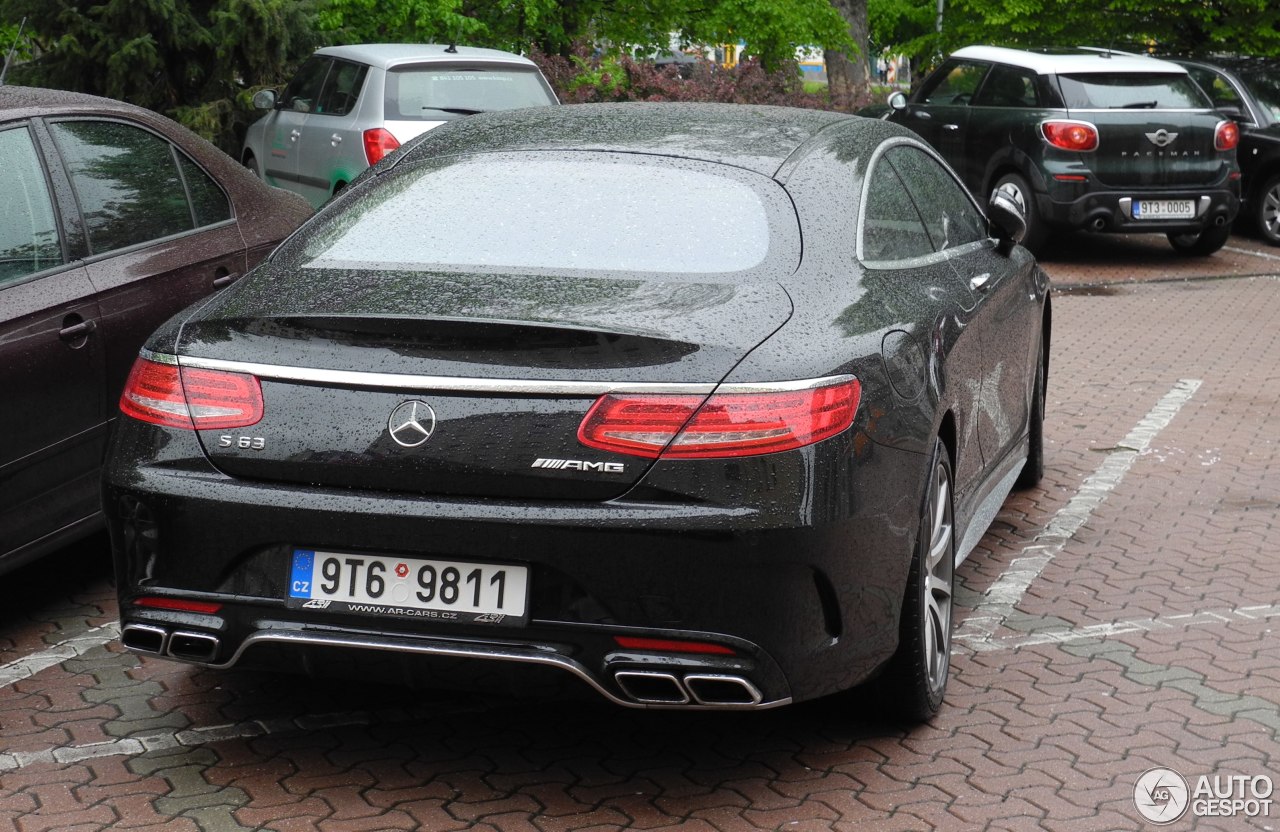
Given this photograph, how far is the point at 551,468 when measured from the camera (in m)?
3.56

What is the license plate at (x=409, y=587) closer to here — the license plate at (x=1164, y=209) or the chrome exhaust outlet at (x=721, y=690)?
the chrome exhaust outlet at (x=721, y=690)

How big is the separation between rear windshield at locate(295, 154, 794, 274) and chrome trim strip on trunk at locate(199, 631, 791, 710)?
3.05 ft

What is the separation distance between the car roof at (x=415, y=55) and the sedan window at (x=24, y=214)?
7285mm

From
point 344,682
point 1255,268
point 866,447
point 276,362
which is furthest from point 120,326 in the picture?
point 1255,268

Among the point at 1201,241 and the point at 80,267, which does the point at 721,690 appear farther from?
the point at 1201,241

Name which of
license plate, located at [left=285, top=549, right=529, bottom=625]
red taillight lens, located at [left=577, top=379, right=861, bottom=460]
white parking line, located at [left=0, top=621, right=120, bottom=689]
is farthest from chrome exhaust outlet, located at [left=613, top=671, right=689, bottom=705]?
white parking line, located at [left=0, top=621, right=120, bottom=689]

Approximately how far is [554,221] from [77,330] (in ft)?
5.49

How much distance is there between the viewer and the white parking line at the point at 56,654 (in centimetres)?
477

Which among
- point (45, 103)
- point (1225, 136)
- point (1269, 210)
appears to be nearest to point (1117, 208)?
point (1225, 136)

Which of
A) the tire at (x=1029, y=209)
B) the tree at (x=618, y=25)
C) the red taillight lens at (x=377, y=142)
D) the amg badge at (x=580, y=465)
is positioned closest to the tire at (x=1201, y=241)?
the tire at (x=1029, y=209)

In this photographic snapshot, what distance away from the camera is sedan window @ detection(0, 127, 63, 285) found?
199 inches

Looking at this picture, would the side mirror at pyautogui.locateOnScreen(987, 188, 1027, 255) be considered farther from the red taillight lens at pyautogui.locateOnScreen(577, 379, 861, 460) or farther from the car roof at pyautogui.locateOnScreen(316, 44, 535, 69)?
the car roof at pyautogui.locateOnScreen(316, 44, 535, 69)

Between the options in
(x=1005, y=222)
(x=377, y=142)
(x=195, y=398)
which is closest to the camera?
(x=195, y=398)

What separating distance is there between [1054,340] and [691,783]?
761 centimetres
